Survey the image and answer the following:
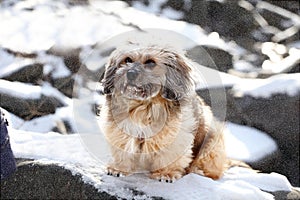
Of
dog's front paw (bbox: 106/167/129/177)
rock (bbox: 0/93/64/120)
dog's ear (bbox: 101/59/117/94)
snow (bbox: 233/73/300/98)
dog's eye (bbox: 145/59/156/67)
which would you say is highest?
dog's eye (bbox: 145/59/156/67)

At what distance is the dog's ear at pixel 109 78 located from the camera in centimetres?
305

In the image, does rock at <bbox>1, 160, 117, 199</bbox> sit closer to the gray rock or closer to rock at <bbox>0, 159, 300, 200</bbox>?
rock at <bbox>0, 159, 300, 200</bbox>

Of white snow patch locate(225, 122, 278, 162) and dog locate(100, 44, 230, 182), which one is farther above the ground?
dog locate(100, 44, 230, 182)

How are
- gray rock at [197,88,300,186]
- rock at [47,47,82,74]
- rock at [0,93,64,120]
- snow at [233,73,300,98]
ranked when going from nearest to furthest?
gray rock at [197,88,300,186], rock at [0,93,64,120], snow at [233,73,300,98], rock at [47,47,82,74]

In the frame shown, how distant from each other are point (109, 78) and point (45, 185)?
645mm

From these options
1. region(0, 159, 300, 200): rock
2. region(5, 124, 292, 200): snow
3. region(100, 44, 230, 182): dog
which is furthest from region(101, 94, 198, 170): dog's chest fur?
region(0, 159, 300, 200): rock

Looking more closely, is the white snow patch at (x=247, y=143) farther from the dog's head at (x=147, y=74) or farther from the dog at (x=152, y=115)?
the dog's head at (x=147, y=74)

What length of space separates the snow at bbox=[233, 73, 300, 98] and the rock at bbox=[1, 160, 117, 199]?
262 cm

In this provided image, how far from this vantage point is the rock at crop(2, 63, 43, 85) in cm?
532

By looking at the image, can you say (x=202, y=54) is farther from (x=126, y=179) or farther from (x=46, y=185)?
(x=46, y=185)

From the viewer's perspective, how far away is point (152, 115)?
10.2 feet

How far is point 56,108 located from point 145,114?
7.18 ft

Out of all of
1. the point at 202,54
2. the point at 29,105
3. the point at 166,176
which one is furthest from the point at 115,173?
the point at 29,105

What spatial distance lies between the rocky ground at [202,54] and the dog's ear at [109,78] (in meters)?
0.91
